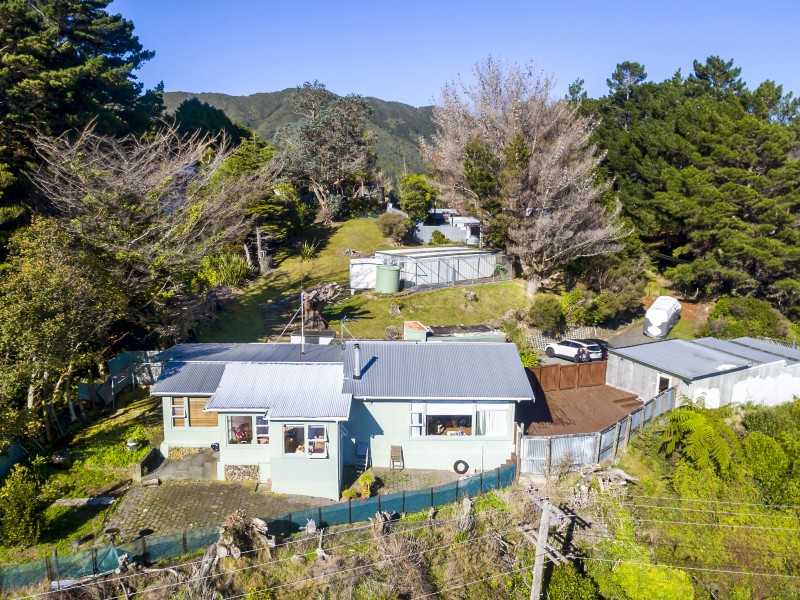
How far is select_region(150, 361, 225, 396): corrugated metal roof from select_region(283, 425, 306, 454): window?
10.9 feet

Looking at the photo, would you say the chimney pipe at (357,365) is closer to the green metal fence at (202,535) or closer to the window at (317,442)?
the window at (317,442)

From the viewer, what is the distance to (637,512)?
1662cm

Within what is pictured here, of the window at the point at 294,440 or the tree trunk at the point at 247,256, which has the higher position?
the tree trunk at the point at 247,256

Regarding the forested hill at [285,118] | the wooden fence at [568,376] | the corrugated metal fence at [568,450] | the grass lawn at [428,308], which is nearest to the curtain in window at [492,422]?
the corrugated metal fence at [568,450]

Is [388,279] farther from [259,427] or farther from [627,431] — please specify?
[627,431]

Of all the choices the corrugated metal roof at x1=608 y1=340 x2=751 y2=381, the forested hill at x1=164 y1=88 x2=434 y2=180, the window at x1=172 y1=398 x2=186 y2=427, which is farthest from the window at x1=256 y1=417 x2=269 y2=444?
the forested hill at x1=164 y1=88 x2=434 y2=180

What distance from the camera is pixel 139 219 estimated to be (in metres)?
23.5

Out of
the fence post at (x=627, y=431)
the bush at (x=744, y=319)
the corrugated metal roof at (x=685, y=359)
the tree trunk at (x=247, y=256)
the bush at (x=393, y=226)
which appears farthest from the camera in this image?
the bush at (x=393, y=226)

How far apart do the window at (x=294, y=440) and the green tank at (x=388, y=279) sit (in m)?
18.6

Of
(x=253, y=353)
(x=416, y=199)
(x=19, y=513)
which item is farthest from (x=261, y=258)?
(x=19, y=513)

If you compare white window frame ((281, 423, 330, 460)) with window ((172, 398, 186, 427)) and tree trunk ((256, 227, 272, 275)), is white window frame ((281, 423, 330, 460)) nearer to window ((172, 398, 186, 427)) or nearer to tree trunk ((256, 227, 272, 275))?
window ((172, 398, 186, 427))

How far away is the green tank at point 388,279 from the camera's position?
34219mm

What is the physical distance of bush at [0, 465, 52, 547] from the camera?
1361 centimetres

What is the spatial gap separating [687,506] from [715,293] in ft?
99.1
